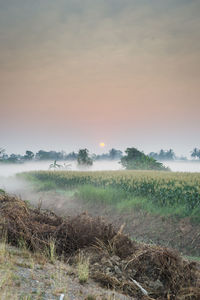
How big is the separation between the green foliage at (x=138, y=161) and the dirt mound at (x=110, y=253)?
39.3 metres

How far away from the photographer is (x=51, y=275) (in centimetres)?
477

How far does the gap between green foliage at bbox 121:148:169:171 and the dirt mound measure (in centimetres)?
3931

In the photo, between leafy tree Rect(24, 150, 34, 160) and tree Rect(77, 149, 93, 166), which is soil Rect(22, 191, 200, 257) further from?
leafy tree Rect(24, 150, 34, 160)

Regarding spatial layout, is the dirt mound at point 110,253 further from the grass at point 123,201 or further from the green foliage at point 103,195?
the green foliage at point 103,195

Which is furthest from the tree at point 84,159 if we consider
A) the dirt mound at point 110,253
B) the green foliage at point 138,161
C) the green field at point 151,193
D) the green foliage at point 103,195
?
the dirt mound at point 110,253

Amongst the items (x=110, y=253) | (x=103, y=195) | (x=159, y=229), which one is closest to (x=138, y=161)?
(x=103, y=195)

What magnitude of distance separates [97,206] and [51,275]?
13509 millimetres

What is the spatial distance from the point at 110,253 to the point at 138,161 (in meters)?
41.6

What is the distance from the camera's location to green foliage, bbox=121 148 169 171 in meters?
45.9

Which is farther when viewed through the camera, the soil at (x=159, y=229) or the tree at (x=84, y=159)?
the tree at (x=84, y=159)

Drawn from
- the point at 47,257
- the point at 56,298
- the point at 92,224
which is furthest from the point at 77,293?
the point at 92,224

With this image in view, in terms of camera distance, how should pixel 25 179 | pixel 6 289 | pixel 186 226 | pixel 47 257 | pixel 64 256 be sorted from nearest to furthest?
pixel 6 289 → pixel 47 257 → pixel 64 256 → pixel 186 226 → pixel 25 179

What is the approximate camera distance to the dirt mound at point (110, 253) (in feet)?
16.3

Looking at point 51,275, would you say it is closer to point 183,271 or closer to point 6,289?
point 6,289
